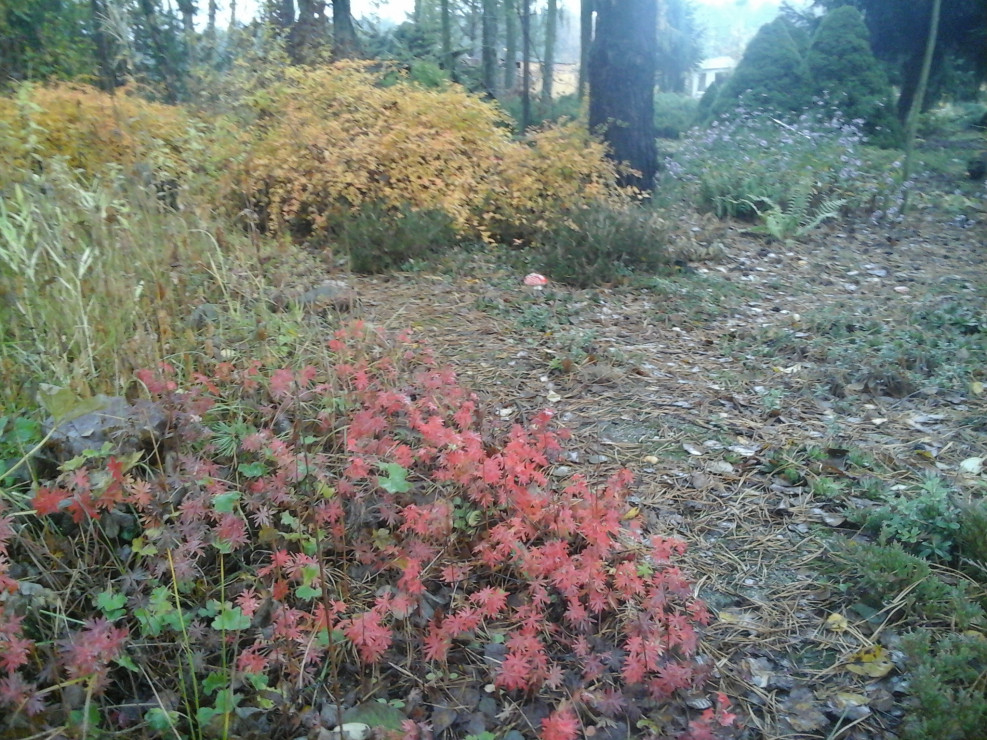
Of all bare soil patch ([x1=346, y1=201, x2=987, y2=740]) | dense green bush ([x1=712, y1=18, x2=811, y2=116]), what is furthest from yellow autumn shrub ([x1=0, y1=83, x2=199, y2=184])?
dense green bush ([x1=712, y1=18, x2=811, y2=116])

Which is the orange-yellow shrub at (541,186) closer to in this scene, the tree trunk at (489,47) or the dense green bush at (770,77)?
the dense green bush at (770,77)

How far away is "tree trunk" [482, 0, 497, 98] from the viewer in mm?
15828

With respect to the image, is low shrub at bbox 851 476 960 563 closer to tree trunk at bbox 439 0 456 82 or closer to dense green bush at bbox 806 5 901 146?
dense green bush at bbox 806 5 901 146

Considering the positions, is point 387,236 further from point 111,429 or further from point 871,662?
point 871,662

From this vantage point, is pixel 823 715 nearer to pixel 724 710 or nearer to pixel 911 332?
pixel 724 710

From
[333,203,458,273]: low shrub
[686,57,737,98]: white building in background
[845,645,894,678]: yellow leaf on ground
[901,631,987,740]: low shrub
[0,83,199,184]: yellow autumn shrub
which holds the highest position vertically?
[686,57,737,98]: white building in background

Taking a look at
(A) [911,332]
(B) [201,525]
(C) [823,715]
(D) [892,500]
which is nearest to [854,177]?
(A) [911,332]

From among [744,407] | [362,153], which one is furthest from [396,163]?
[744,407]

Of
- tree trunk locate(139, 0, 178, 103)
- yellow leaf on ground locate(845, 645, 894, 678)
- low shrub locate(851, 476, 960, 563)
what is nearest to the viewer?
yellow leaf on ground locate(845, 645, 894, 678)

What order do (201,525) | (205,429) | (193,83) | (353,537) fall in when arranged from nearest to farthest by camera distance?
(201,525) < (353,537) < (205,429) < (193,83)

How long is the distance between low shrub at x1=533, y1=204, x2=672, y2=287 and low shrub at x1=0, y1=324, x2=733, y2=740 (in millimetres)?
2896

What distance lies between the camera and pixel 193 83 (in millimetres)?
7531

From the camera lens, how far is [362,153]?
5773 millimetres

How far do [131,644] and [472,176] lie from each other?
16.0 feet
